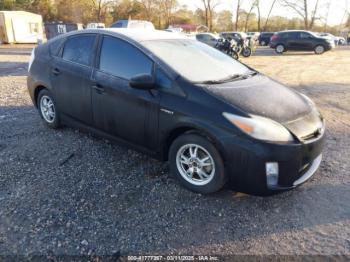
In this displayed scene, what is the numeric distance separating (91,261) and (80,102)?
7.67 feet

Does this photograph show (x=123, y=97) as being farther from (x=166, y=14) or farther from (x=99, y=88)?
(x=166, y=14)

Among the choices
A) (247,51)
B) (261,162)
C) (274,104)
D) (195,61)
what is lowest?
(247,51)

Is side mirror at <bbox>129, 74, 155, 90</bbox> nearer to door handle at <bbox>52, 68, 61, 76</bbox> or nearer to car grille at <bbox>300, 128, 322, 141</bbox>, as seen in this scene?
car grille at <bbox>300, 128, 322, 141</bbox>

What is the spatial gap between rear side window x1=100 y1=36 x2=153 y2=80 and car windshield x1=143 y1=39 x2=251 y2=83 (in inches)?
6.4

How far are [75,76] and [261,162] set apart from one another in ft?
8.94

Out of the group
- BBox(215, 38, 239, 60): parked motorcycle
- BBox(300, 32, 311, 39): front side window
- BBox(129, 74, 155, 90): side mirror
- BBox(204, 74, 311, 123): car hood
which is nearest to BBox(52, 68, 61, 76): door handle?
BBox(129, 74, 155, 90): side mirror

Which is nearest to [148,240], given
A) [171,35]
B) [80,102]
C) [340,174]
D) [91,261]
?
[91,261]

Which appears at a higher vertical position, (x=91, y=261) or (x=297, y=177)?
(x=297, y=177)

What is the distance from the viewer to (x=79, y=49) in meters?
4.32

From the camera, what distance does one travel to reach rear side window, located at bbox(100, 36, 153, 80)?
356 cm

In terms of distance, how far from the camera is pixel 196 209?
10.1 ft

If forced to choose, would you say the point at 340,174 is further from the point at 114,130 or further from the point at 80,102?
the point at 80,102

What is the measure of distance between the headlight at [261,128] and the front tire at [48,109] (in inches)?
118

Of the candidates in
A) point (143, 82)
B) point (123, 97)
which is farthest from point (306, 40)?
point (143, 82)
